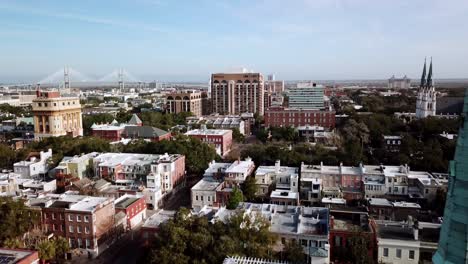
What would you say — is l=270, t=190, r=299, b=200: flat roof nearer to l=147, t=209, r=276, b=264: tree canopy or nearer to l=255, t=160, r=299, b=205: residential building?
l=255, t=160, r=299, b=205: residential building

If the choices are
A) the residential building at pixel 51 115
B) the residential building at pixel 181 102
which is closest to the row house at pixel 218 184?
the residential building at pixel 51 115

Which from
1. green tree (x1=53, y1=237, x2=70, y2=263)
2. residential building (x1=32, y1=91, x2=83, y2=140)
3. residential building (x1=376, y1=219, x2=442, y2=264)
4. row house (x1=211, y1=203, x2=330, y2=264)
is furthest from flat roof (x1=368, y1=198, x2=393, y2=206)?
residential building (x1=32, y1=91, x2=83, y2=140)

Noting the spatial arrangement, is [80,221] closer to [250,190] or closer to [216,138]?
[250,190]

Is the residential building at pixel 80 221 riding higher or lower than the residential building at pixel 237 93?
lower

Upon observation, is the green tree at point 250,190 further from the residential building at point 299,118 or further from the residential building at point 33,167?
the residential building at point 299,118

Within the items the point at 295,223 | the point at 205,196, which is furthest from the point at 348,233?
the point at 205,196
